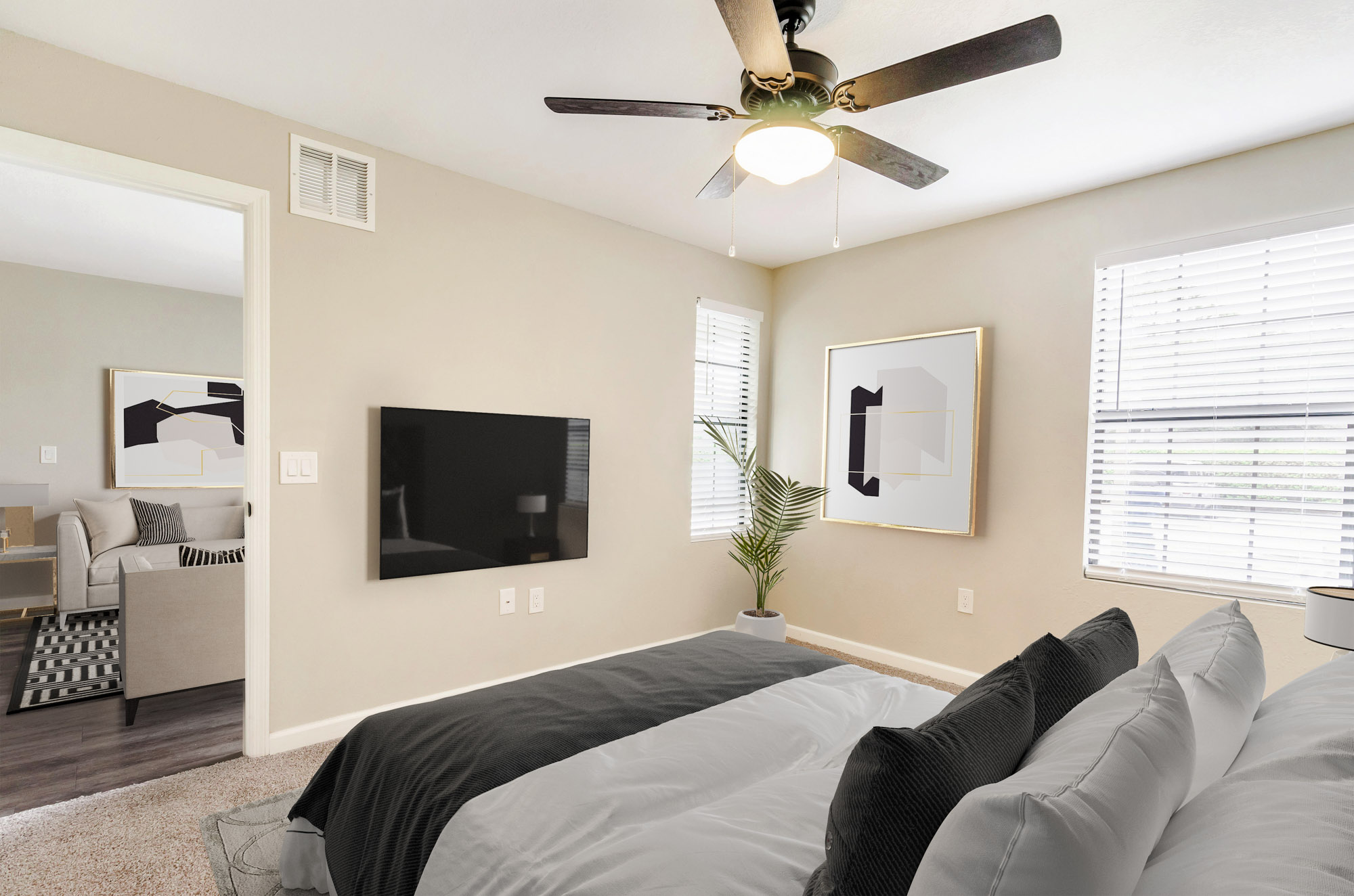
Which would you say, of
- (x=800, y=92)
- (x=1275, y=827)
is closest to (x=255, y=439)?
(x=800, y=92)

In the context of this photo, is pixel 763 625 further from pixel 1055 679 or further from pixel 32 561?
pixel 32 561

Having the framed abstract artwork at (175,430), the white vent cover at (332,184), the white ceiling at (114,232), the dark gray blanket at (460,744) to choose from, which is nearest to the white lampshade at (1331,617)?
the dark gray blanket at (460,744)

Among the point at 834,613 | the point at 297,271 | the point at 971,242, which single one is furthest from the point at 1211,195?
the point at 297,271

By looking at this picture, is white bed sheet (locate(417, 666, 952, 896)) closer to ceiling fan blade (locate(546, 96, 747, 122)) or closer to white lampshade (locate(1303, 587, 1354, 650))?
white lampshade (locate(1303, 587, 1354, 650))

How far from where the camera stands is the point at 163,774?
250cm

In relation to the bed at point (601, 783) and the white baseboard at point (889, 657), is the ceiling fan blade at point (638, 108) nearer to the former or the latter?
the bed at point (601, 783)

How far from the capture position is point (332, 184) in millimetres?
2777

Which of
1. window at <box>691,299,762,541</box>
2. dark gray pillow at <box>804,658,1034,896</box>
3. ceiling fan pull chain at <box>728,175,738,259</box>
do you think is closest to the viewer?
dark gray pillow at <box>804,658,1034,896</box>

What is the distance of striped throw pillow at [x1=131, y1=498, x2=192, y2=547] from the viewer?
5.14 metres

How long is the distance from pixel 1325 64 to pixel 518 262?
10.3ft

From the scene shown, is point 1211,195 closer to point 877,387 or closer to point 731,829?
point 877,387

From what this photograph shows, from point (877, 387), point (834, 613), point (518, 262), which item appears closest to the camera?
point (518, 262)

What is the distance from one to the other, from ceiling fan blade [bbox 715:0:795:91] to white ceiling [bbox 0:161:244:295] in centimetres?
282

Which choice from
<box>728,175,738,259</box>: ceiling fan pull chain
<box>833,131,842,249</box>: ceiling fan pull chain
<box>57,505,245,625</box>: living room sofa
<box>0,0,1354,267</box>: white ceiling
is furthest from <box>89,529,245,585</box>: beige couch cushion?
<box>833,131,842,249</box>: ceiling fan pull chain
